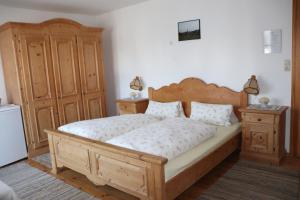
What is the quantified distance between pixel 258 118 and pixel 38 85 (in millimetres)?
3138

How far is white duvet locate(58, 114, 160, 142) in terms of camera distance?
9.39 feet

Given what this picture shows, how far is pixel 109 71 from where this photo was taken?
17.0 ft

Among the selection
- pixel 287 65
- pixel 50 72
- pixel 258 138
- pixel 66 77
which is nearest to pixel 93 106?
pixel 66 77

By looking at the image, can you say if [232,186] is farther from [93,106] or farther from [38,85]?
[38,85]

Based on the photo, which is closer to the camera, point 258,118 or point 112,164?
point 112,164

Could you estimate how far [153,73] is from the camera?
4.41 m

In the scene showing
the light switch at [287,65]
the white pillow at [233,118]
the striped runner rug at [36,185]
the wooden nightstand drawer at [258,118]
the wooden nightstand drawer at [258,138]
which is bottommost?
the striped runner rug at [36,185]

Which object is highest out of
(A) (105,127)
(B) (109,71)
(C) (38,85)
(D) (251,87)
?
(B) (109,71)

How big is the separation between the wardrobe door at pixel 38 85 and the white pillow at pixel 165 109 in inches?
62.1

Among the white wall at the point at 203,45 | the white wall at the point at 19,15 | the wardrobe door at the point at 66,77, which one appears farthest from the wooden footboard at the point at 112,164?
the white wall at the point at 203,45

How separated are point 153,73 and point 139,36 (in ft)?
2.35

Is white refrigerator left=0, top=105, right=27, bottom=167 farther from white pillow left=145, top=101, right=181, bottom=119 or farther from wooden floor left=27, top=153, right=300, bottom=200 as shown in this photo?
white pillow left=145, top=101, right=181, bottom=119

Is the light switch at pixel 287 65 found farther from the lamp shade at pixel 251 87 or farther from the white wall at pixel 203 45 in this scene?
the lamp shade at pixel 251 87

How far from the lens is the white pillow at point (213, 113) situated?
3305 mm
